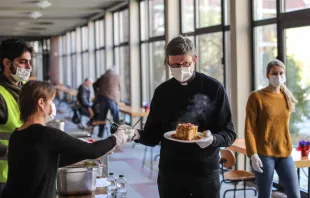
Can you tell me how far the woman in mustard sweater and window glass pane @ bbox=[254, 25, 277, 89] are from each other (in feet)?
5.82

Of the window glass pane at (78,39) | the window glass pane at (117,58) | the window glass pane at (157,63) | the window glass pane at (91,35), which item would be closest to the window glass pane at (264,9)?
the window glass pane at (157,63)

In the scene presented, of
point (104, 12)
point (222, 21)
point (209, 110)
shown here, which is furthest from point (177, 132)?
point (104, 12)

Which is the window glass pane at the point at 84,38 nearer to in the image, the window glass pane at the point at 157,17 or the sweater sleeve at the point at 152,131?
the window glass pane at the point at 157,17

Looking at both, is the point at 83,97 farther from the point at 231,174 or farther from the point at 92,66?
the point at 231,174

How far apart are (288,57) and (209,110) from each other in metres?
2.91

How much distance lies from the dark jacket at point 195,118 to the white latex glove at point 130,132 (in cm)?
12

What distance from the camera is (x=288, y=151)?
10.9 ft

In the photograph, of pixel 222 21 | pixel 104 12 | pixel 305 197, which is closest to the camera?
pixel 305 197

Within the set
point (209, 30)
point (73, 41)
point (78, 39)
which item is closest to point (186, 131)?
point (209, 30)

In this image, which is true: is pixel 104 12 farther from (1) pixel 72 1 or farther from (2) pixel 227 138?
(2) pixel 227 138

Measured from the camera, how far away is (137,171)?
6.16 meters

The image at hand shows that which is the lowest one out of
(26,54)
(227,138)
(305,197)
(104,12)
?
(305,197)

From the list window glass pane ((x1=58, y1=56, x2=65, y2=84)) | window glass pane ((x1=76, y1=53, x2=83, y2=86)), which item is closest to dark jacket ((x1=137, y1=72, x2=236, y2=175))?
window glass pane ((x1=76, y1=53, x2=83, y2=86))

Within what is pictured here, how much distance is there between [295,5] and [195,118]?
2881mm
